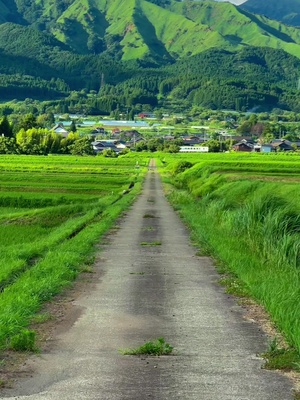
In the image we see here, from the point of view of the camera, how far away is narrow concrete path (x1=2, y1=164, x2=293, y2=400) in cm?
718

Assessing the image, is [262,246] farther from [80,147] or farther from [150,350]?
[80,147]

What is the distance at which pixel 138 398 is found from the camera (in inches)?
272

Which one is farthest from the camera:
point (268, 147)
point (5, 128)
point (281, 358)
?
point (268, 147)

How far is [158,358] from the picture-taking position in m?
8.41

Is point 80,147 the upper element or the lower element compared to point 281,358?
lower

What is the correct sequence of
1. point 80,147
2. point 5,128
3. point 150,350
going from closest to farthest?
point 150,350 < point 5,128 < point 80,147

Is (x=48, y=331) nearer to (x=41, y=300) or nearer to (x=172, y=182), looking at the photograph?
(x=41, y=300)

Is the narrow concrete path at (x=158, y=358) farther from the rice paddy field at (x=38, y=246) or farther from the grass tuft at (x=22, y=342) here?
the rice paddy field at (x=38, y=246)

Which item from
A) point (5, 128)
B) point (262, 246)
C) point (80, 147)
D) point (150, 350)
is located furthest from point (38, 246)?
point (80, 147)

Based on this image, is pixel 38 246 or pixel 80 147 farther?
pixel 80 147

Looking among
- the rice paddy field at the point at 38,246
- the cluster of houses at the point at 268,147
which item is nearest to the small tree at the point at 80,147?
the cluster of houses at the point at 268,147

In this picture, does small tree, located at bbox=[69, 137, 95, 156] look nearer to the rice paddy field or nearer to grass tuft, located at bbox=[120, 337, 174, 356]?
the rice paddy field

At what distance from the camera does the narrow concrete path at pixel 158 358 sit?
718cm

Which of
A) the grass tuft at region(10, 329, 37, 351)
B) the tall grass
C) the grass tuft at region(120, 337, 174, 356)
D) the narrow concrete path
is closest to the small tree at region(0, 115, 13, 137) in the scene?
the tall grass
